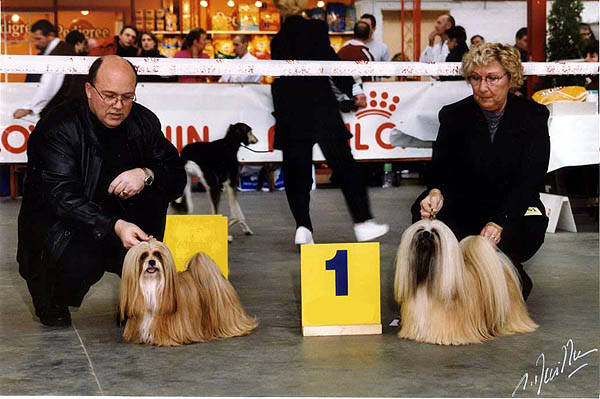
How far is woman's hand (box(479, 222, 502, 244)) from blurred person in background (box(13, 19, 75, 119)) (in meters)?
4.37

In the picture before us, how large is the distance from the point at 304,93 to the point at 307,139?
291 mm

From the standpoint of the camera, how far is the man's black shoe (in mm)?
3701

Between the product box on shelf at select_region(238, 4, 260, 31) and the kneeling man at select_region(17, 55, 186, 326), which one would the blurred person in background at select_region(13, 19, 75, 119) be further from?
the product box on shelf at select_region(238, 4, 260, 31)

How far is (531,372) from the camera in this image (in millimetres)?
2979

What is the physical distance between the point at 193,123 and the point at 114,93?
450 centimetres

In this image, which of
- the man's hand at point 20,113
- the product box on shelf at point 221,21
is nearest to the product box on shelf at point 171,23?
the product box on shelf at point 221,21

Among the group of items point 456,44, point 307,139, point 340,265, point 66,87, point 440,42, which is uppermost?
point 440,42

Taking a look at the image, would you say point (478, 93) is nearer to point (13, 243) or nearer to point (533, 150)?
point (533, 150)

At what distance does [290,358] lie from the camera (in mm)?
3197

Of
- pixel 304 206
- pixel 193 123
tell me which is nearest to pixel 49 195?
pixel 304 206

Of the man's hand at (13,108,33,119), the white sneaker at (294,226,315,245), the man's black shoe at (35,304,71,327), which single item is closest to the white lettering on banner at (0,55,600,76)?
the white sneaker at (294,226,315,245)

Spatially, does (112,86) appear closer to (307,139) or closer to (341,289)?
(341,289)
